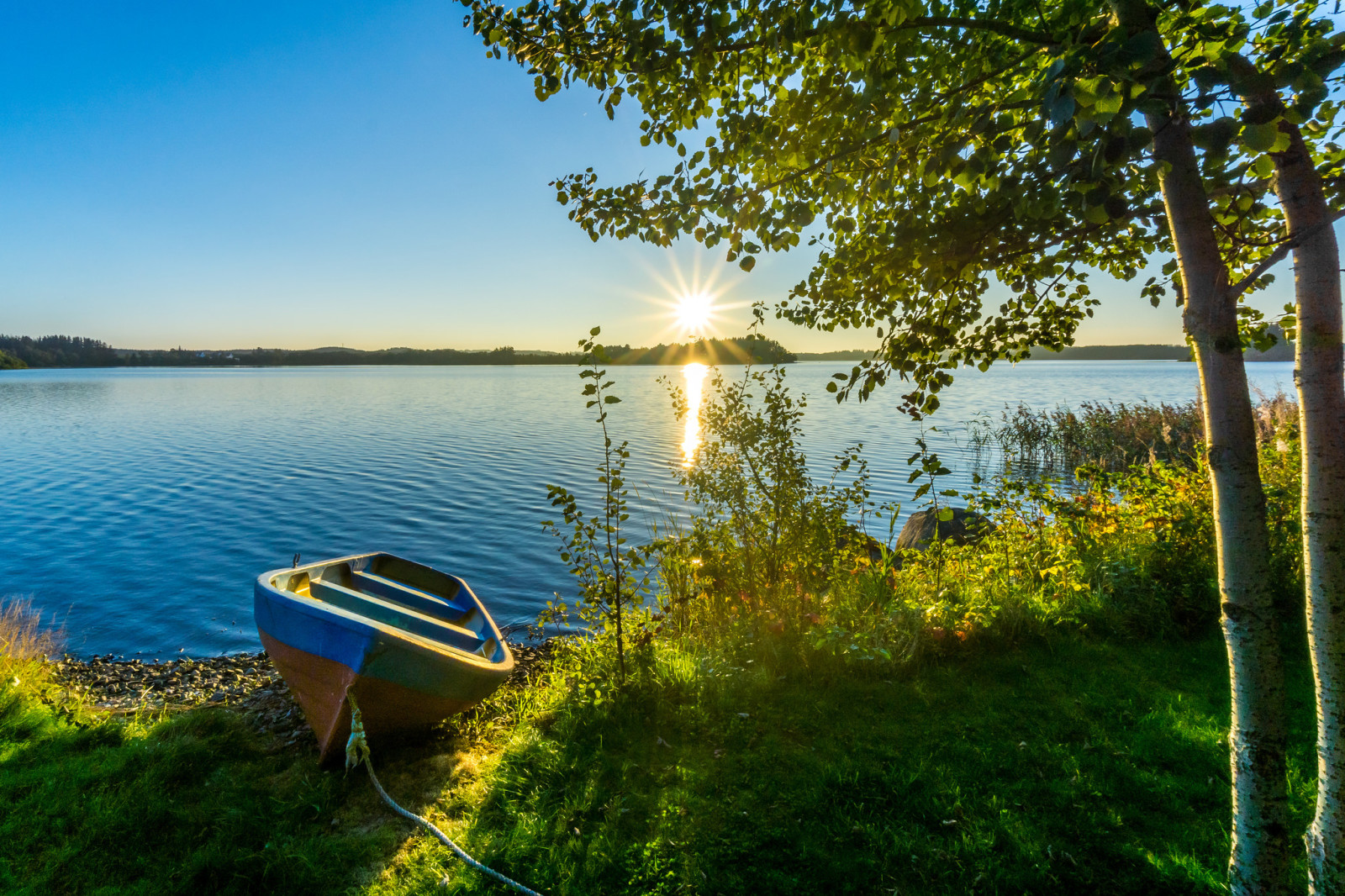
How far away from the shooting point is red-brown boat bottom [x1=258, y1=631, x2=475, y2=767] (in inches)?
215

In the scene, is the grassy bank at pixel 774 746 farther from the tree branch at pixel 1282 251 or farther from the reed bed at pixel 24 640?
the tree branch at pixel 1282 251

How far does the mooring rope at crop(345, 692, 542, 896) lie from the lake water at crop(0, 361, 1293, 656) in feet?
18.9

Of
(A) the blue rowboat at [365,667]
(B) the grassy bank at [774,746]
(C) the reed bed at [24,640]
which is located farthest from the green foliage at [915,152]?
(C) the reed bed at [24,640]

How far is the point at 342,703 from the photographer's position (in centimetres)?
547

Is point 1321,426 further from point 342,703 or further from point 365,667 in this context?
point 342,703

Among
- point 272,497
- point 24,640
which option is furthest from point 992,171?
point 272,497

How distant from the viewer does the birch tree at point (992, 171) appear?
2100mm

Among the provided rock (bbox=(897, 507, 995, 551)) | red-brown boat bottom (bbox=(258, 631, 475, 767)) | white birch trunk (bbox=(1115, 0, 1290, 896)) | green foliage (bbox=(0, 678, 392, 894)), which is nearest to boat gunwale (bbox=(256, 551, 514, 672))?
red-brown boat bottom (bbox=(258, 631, 475, 767))

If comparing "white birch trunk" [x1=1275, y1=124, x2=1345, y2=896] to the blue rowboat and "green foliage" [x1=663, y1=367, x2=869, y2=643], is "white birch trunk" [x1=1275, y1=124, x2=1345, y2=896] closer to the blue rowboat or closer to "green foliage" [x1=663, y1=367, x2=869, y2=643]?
"green foliage" [x1=663, y1=367, x2=869, y2=643]

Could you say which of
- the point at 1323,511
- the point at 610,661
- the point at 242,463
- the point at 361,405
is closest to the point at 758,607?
the point at 610,661

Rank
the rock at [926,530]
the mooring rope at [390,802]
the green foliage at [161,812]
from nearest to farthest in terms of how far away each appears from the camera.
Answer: the mooring rope at [390,802] < the green foliage at [161,812] < the rock at [926,530]

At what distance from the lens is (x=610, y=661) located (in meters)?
5.98

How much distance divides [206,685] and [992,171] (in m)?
10.6

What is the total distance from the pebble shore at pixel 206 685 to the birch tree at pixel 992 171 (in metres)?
6.57
